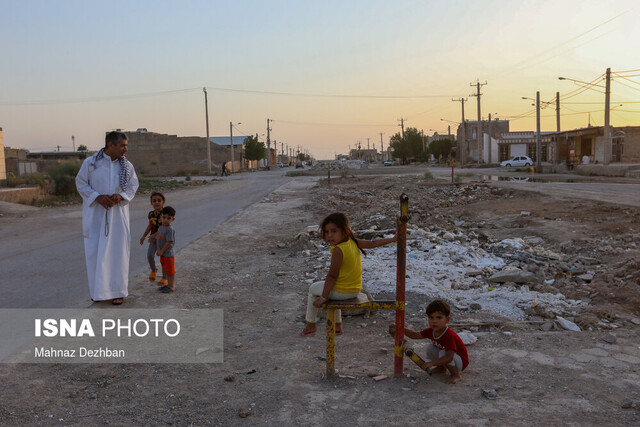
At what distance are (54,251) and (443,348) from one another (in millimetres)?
8125

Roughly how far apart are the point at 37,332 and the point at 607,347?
489 cm

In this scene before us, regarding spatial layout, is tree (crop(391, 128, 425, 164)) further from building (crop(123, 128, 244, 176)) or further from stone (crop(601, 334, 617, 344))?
stone (crop(601, 334, 617, 344))

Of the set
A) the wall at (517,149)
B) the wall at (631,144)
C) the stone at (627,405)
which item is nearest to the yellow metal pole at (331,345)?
the stone at (627,405)

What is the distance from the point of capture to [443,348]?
379 cm

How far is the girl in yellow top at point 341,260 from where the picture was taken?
3967mm

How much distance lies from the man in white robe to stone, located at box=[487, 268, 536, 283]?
4270mm

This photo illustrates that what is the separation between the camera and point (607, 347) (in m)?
4.34

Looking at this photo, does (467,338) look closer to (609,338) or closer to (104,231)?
(609,338)

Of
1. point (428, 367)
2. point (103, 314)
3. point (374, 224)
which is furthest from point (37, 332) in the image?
point (374, 224)

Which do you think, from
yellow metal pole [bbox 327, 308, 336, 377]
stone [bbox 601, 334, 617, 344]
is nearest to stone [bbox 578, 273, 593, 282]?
stone [bbox 601, 334, 617, 344]

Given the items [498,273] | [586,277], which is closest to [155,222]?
[498,273]

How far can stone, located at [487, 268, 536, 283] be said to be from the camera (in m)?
6.38

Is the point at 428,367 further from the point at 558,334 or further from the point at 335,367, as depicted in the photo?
the point at 558,334

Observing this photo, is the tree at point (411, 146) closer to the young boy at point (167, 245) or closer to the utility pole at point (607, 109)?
the utility pole at point (607, 109)
